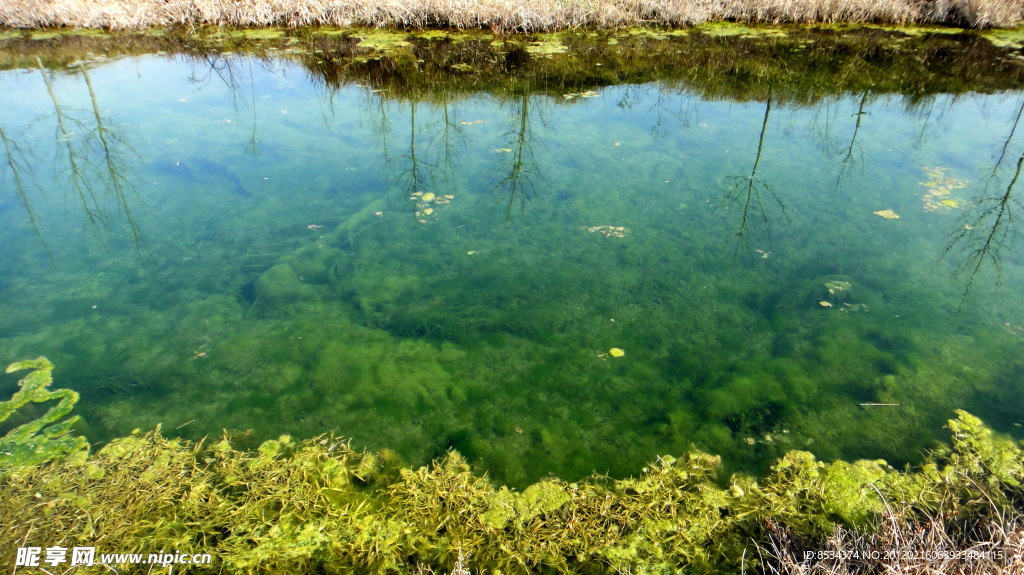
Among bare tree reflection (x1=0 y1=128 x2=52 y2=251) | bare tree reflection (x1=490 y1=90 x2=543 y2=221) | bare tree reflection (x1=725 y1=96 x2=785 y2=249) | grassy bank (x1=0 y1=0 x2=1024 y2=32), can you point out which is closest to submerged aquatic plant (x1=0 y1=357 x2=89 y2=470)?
bare tree reflection (x1=0 y1=128 x2=52 y2=251)

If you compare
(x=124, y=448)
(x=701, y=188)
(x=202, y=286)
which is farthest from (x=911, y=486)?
(x=202, y=286)

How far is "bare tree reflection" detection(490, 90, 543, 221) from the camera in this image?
3.91 metres

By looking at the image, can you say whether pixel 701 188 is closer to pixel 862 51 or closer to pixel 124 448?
pixel 124 448

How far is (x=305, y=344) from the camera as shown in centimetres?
279

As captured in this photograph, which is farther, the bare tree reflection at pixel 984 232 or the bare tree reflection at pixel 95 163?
the bare tree reflection at pixel 95 163

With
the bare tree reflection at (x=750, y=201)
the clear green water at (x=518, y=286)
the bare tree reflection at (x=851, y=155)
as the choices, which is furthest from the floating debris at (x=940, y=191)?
the bare tree reflection at (x=750, y=201)

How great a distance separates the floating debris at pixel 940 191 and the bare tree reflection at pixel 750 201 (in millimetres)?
980

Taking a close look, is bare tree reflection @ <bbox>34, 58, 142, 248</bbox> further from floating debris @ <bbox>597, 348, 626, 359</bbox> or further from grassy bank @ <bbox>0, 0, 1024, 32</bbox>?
floating debris @ <bbox>597, 348, 626, 359</bbox>

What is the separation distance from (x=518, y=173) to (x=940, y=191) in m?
2.94

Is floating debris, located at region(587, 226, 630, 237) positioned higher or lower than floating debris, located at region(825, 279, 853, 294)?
higher

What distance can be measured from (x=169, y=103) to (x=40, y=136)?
45.4 inches

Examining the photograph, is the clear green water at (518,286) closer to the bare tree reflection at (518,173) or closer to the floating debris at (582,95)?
the bare tree reflection at (518,173)

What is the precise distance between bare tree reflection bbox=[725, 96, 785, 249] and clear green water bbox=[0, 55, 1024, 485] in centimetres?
2

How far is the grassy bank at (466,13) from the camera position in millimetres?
7059
